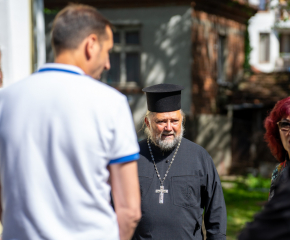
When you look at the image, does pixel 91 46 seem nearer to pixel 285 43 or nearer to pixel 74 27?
pixel 74 27

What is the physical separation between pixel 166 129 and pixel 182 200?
622mm

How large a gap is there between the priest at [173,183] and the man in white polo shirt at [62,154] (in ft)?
4.33

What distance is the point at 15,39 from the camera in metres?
4.83

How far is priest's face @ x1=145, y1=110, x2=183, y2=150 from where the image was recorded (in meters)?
3.32

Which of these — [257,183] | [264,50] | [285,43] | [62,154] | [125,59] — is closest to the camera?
[62,154]

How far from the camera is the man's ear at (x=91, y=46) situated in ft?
5.82

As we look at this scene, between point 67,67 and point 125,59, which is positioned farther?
point 125,59

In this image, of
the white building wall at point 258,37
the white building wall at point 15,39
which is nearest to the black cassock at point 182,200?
the white building wall at point 15,39

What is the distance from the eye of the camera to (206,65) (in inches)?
523

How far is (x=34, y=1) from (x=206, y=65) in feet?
28.4

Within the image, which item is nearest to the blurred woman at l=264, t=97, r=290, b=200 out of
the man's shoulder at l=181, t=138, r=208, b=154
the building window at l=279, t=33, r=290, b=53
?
the man's shoulder at l=181, t=138, r=208, b=154

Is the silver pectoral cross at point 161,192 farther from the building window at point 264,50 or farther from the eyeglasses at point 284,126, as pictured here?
the building window at point 264,50

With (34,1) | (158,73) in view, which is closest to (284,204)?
(34,1)

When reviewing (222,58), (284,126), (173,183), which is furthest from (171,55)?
(173,183)
